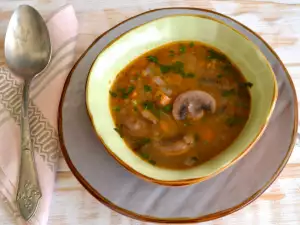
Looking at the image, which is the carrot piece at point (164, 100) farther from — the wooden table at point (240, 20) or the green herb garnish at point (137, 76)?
the wooden table at point (240, 20)

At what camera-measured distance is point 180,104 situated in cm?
160

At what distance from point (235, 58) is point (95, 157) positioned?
28.0 inches

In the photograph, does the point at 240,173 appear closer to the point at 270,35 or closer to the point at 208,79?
the point at 208,79

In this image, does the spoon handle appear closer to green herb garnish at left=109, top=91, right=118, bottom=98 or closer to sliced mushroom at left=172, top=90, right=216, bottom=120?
green herb garnish at left=109, top=91, right=118, bottom=98

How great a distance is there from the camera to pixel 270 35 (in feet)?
6.39

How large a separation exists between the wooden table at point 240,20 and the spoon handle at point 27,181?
0.27 ft

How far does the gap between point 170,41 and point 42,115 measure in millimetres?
648

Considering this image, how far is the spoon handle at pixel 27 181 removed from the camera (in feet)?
4.73

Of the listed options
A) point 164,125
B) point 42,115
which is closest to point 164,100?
point 164,125

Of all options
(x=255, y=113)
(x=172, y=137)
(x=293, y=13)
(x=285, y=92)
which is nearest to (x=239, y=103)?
(x=255, y=113)

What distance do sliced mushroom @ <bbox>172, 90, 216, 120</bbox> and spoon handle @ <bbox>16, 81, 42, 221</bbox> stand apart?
588 mm

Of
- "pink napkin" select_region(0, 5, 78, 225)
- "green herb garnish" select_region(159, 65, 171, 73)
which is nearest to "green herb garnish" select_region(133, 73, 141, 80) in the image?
"green herb garnish" select_region(159, 65, 171, 73)

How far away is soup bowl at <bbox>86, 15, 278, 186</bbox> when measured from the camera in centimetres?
135

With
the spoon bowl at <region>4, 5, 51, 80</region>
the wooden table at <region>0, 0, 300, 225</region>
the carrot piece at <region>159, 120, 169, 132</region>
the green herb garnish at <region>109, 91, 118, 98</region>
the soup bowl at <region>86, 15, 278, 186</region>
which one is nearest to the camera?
the soup bowl at <region>86, 15, 278, 186</region>
